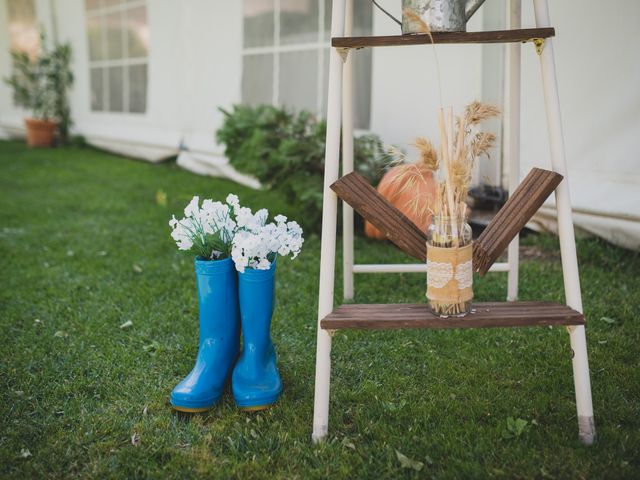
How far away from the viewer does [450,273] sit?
1.54m

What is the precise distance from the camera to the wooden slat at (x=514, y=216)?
1.61m

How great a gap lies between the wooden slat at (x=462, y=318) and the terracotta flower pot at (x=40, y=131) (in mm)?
7731

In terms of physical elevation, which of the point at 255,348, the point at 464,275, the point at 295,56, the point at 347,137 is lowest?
the point at 255,348

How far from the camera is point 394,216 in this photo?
168 centimetres

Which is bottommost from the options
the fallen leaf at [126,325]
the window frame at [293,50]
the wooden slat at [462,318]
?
the fallen leaf at [126,325]

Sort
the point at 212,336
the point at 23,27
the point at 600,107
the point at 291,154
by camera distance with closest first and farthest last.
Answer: the point at 212,336 < the point at 600,107 < the point at 291,154 < the point at 23,27

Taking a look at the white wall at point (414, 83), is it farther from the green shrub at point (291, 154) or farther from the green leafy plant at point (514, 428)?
the green leafy plant at point (514, 428)

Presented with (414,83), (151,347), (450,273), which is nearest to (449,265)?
(450,273)

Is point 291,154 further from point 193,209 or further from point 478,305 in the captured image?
point 478,305

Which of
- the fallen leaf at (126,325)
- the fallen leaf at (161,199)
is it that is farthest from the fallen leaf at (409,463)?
the fallen leaf at (161,199)

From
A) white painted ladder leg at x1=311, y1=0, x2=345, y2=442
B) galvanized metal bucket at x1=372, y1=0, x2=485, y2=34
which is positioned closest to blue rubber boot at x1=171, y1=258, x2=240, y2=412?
white painted ladder leg at x1=311, y1=0, x2=345, y2=442

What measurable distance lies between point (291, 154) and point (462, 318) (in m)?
2.11

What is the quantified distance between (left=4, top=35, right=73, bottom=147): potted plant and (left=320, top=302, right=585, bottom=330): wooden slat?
25.5 feet

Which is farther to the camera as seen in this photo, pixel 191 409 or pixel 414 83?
pixel 414 83
